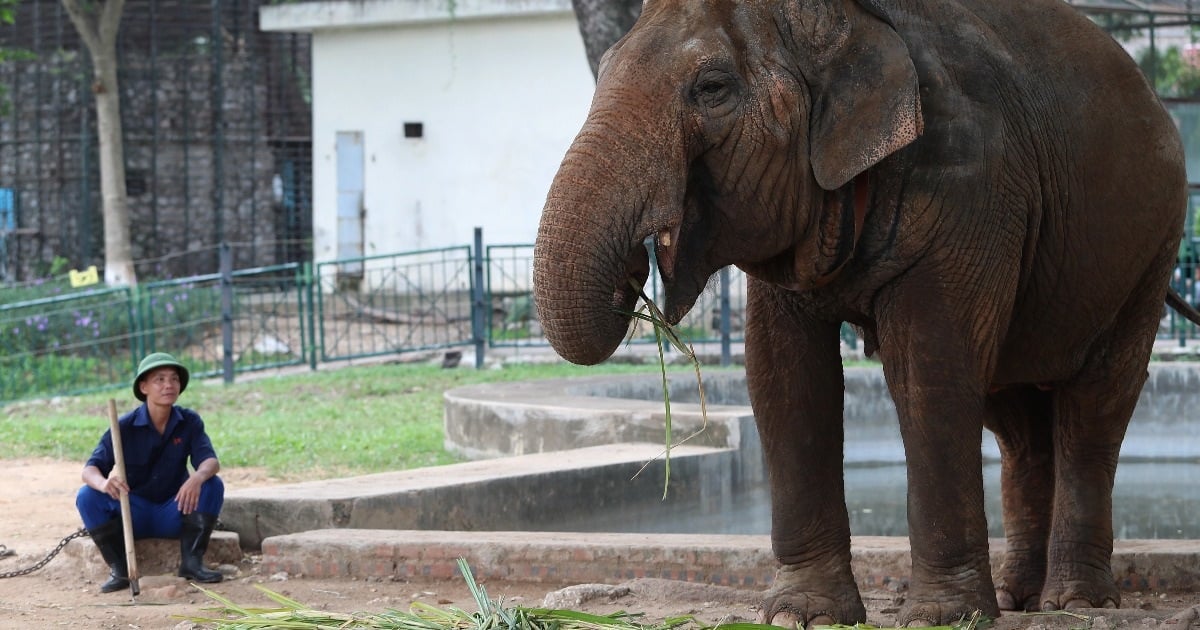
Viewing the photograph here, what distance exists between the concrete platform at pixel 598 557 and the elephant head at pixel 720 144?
1900 millimetres

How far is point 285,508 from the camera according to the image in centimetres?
736

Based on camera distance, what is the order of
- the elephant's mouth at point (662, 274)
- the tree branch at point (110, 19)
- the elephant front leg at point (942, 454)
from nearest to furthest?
1. the elephant's mouth at point (662, 274)
2. the elephant front leg at point (942, 454)
3. the tree branch at point (110, 19)

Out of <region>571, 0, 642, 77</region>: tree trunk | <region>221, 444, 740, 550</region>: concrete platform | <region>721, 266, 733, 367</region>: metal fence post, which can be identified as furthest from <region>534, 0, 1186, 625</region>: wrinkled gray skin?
<region>721, 266, 733, 367</region>: metal fence post

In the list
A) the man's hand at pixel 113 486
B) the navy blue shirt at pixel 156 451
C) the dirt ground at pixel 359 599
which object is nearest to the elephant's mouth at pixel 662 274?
the dirt ground at pixel 359 599

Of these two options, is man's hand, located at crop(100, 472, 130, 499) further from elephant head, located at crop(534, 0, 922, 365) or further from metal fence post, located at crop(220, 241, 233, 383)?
metal fence post, located at crop(220, 241, 233, 383)

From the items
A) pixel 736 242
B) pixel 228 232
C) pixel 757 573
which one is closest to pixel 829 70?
pixel 736 242

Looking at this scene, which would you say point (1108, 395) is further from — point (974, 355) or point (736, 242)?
point (736, 242)

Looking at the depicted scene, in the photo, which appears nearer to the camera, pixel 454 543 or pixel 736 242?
pixel 736 242

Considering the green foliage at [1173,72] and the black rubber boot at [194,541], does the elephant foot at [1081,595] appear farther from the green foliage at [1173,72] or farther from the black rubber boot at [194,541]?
the green foliage at [1173,72]

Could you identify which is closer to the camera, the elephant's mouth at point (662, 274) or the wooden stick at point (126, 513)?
the elephant's mouth at point (662, 274)

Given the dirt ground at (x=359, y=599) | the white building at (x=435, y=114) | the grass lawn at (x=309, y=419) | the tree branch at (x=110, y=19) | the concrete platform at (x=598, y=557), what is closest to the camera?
the dirt ground at (x=359, y=599)

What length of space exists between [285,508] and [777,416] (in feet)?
10.0

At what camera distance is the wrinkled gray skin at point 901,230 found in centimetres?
436

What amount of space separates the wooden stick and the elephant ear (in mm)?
3361
